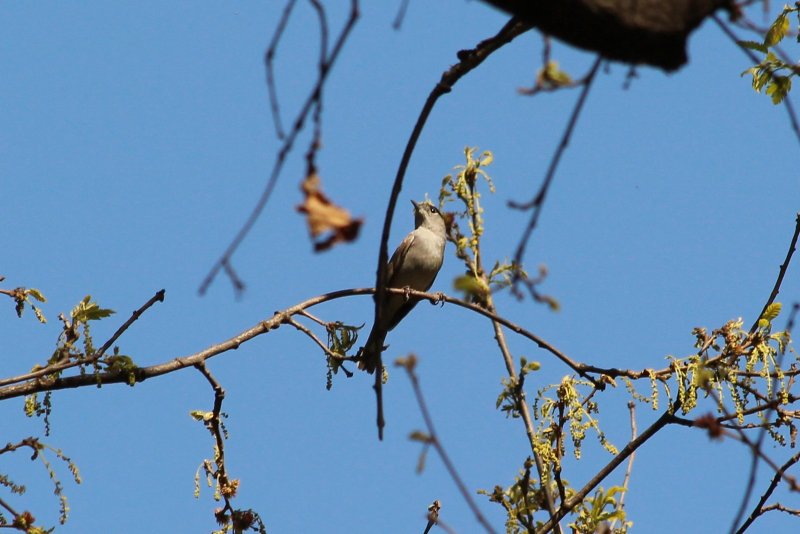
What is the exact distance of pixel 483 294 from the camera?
4383 mm

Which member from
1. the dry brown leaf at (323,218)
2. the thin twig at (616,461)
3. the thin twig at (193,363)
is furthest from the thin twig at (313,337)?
the dry brown leaf at (323,218)

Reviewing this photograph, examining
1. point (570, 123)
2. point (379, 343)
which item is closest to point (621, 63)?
point (570, 123)

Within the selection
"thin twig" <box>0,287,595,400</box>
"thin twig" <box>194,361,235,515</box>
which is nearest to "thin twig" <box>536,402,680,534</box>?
"thin twig" <box>0,287,595,400</box>

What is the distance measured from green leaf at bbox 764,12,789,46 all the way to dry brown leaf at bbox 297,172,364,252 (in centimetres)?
344

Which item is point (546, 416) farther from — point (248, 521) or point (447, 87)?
point (447, 87)

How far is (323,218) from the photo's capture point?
217cm

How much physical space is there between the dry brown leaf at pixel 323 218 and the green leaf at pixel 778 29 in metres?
3.44

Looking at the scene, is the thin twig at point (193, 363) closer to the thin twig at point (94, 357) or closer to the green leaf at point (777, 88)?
the thin twig at point (94, 357)

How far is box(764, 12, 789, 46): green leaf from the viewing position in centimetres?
484

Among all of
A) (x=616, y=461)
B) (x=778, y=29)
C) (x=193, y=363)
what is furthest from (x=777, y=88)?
A: (x=193, y=363)

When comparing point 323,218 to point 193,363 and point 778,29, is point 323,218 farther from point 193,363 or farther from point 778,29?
point 778,29

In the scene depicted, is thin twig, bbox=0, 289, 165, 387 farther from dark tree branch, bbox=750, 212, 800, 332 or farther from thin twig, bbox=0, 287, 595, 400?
dark tree branch, bbox=750, 212, 800, 332

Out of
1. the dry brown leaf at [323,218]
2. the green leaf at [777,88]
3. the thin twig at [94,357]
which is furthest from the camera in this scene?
the green leaf at [777,88]

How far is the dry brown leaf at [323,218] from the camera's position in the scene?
2150 mm
